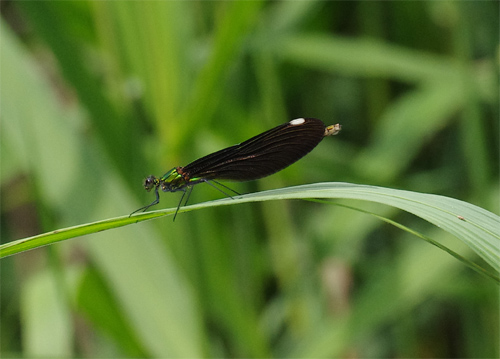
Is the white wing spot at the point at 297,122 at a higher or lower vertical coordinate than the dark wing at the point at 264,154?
higher

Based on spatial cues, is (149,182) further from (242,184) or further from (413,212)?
(413,212)

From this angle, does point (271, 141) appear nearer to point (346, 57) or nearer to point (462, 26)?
point (462, 26)

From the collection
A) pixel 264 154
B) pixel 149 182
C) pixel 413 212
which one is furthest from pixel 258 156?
pixel 413 212

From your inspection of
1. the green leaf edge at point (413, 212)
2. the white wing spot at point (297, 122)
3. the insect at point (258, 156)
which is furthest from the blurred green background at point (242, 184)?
the green leaf edge at point (413, 212)

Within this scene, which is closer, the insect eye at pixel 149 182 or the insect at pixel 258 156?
the insect at pixel 258 156

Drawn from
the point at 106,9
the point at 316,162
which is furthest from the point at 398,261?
the point at 106,9

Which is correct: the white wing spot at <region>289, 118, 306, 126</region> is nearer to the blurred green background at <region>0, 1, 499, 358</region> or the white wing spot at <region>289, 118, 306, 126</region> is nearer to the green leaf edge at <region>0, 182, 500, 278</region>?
the green leaf edge at <region>0, 182, 500, 278</region>

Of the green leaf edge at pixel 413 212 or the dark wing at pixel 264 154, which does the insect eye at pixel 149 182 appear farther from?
the green leaf edge at pixel 413 212
